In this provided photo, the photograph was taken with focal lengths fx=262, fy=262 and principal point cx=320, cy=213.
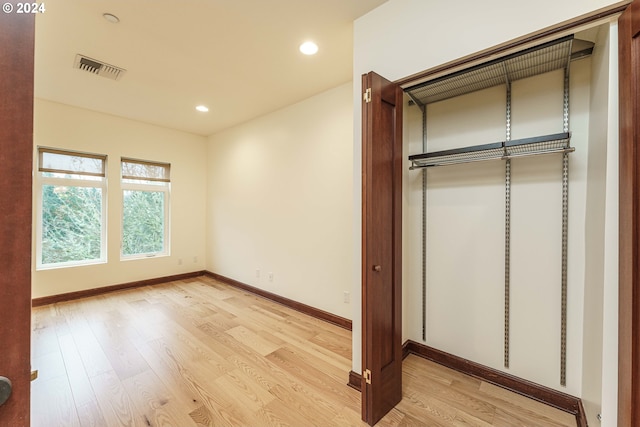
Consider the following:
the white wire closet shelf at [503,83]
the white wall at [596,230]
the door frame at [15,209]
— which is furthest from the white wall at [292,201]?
the door frame at [15,209]

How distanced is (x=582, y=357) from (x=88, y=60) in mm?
4670

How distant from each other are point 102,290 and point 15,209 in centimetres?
454

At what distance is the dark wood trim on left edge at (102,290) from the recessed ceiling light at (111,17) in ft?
11.9

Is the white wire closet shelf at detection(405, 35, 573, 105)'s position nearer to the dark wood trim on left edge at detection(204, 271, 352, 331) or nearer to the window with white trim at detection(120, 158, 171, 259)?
the dark wood trim on left edge at detection(204, 271, 352, 331)

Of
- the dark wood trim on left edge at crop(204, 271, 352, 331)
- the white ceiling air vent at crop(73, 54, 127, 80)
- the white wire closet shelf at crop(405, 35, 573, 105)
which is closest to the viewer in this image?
the white wire closet shelf at crop(405, 35, 573, 105)

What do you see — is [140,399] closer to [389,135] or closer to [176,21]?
[389,135]

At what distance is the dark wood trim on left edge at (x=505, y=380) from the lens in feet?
5.54

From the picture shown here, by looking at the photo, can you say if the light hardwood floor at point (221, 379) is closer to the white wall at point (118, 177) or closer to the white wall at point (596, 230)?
the white wall at point (596, 230)

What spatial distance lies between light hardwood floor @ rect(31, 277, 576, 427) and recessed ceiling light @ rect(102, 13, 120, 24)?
2767mm

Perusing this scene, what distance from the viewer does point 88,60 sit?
2.53 m

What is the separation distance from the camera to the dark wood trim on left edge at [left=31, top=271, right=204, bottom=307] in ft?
11.4

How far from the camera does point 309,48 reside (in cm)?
232

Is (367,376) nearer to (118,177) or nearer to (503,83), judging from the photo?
(503,83)

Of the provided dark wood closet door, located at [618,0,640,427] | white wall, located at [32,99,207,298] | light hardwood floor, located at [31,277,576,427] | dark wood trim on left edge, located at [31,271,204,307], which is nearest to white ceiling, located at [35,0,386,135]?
white wall, located at [32,99,207,298]
